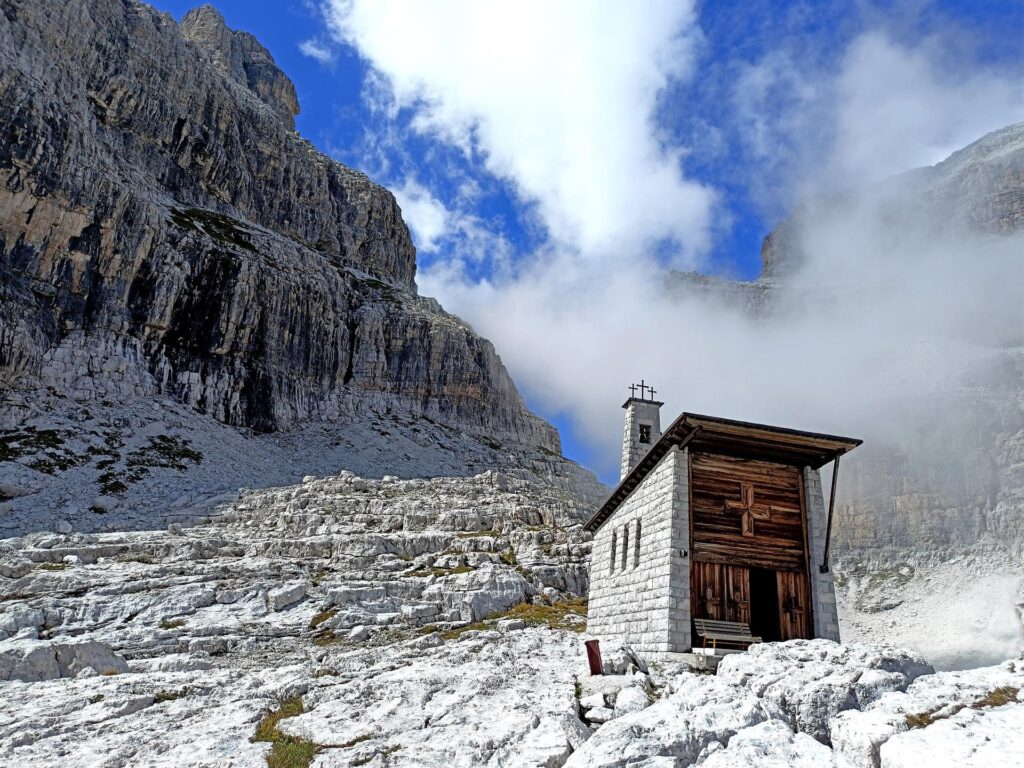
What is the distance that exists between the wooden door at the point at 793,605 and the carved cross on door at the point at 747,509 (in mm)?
1849

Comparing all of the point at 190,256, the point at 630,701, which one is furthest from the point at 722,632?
the point at 190,256

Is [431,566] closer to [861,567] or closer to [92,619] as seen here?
[92,619]

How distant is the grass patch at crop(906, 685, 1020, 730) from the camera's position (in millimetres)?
9742

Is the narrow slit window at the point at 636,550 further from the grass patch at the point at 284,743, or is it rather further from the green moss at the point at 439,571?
the green moss at the point at 439,571

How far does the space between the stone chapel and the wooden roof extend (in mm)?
35

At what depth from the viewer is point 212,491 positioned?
59.2 metres

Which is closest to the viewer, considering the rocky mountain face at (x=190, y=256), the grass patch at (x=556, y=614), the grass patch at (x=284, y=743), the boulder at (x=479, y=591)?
the grass patch at (x=284, y=743)

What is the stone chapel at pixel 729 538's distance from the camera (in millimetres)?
22453

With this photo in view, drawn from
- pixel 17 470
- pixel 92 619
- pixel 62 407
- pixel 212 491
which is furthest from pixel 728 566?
pixel 62 407

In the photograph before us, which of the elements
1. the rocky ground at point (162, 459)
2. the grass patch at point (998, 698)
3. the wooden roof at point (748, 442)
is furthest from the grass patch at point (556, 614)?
the rocky ground at point (162, 459)

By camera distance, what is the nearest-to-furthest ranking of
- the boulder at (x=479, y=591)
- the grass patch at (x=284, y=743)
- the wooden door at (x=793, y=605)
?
the grass patch at (x=284, y=743), the wooden door at (x=793, y=605), the boulder at (x=479, y=591)

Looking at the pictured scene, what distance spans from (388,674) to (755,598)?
12551 mm

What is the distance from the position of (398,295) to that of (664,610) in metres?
103

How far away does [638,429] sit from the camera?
41.5 metres
